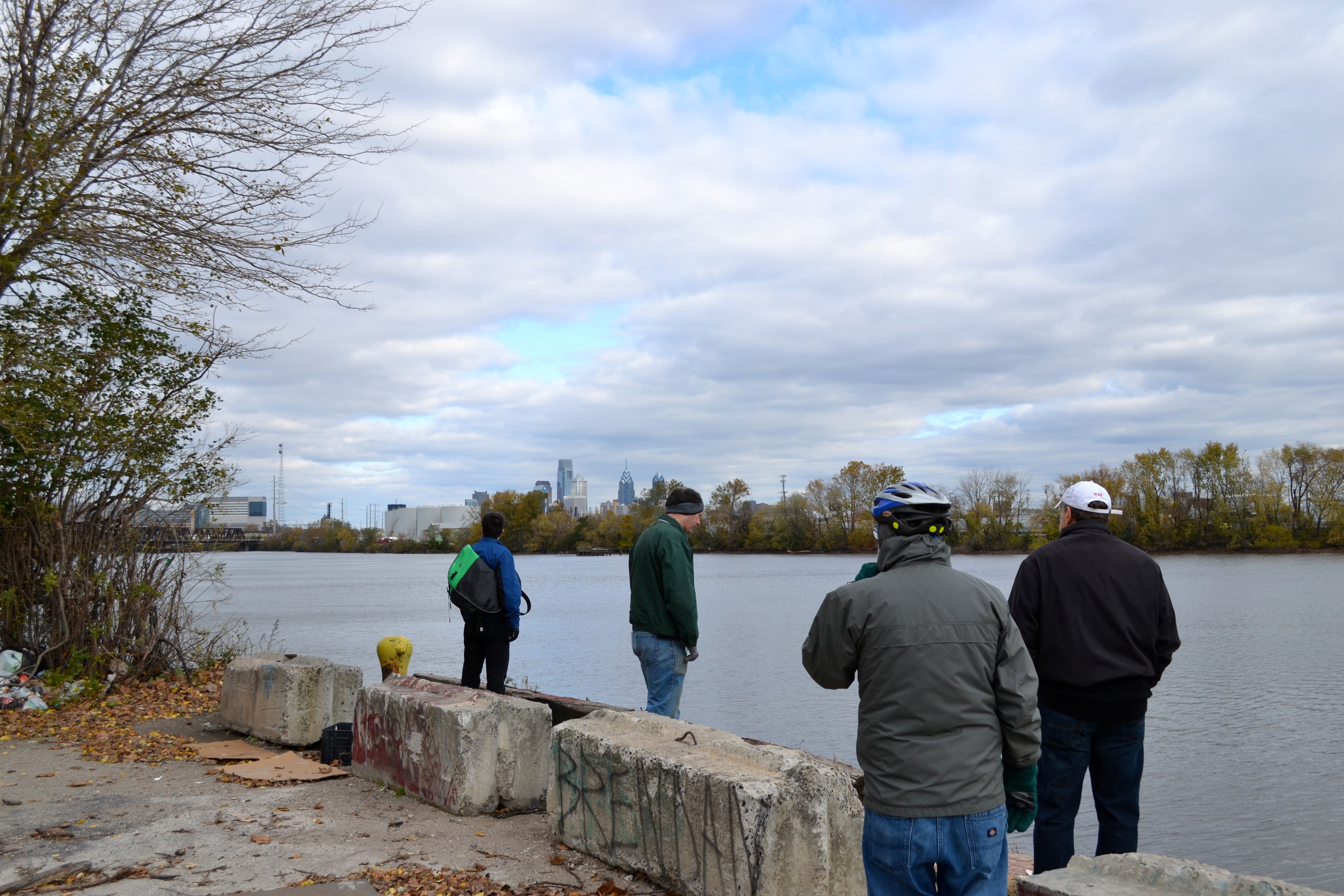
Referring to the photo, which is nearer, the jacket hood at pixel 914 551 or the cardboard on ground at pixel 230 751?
the jacket hood at pixel 914 551

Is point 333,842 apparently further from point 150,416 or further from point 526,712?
point 150,416

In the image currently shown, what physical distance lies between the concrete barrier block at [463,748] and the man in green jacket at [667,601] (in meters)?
0.85

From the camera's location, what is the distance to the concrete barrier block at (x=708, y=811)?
14.6 ft

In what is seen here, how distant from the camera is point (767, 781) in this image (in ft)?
14.8

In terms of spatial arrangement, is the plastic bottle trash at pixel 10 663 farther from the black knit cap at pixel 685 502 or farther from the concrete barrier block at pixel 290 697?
the black knit cap at pixel 685 502

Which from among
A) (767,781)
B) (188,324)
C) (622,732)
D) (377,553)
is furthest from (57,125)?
(377,553)

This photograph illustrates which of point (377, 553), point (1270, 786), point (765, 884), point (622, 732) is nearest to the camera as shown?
point (765, 884)

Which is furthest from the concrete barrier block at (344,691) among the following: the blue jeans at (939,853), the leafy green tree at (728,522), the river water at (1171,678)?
the leafy green tree at (728,522)

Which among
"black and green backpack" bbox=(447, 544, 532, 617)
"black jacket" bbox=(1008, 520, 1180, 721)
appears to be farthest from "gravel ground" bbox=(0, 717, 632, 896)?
"black jacket" bbox=(1008, 520, 1180, 721)

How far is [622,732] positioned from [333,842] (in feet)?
6.35

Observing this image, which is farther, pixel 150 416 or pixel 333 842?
pixel 150 416

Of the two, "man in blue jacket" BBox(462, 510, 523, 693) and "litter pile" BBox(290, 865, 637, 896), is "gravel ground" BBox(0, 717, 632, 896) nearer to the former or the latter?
"litter pile" BBox(290, 865, 637, 896)

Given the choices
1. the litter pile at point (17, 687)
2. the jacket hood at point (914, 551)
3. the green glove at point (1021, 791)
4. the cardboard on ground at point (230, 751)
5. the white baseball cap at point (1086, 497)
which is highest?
the white baseball cap at point (1086, 497)

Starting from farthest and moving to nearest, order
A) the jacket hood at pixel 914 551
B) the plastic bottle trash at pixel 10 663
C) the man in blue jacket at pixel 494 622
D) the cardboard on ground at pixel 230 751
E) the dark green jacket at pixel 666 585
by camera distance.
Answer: the plastic bottle trash at pixel 10 663, the man in blue jacket at pixel 494 622, the cardboard on ground at pixel 230 751, the dark green jacket at pixel 666 585, the jacket hood at pixel 914 551
